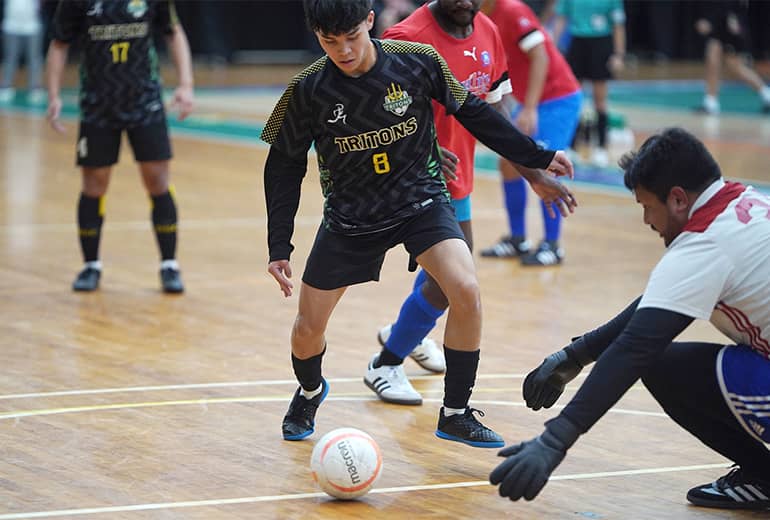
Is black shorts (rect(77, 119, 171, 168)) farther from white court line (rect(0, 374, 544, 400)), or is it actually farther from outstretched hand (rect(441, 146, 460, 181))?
outstretched hand (rect(441, 146, 460, 181))

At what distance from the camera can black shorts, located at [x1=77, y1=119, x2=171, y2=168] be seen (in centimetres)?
782

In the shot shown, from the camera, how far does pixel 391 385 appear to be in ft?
18.8

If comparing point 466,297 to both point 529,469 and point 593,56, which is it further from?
point 593,56

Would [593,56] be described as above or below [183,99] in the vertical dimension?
below

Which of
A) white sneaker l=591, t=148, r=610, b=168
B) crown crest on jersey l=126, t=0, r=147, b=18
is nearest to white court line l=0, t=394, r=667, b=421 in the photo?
crown crest on jersey l=126, t=0, r=147, b=18

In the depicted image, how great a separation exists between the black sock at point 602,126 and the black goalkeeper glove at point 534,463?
10.2 meters

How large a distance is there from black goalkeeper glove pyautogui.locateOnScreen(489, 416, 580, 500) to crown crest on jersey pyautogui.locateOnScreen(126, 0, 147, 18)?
15.7ft

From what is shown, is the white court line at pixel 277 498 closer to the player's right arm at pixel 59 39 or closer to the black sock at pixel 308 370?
the black sock at pixel 308 370

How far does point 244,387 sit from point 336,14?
6.62 ft

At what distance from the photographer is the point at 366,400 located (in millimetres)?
5742

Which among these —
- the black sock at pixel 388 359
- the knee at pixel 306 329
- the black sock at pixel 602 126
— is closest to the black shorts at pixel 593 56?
the black sock at pixel 602 126

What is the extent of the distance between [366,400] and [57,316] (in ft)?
7.64

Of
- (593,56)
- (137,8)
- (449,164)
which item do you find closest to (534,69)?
(137,8)

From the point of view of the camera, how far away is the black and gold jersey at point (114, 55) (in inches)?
304
